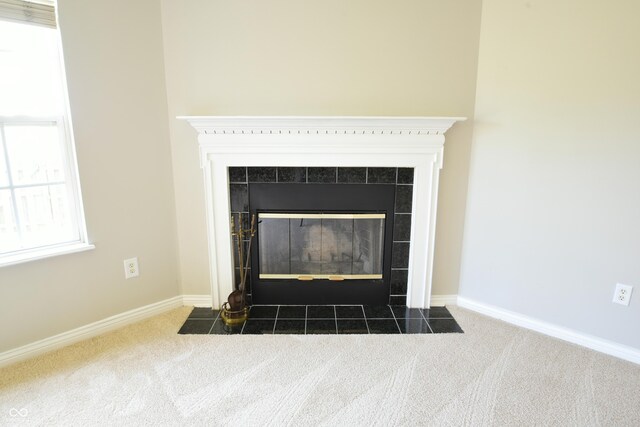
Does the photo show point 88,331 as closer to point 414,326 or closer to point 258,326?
point 258,326

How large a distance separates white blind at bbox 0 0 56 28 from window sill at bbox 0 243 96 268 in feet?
3.98

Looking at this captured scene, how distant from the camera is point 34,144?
2070 millimetres

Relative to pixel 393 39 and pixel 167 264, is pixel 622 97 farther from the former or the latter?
pixel 167 264

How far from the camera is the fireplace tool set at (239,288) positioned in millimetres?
2477

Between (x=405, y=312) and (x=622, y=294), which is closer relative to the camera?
(x=622, y=294)

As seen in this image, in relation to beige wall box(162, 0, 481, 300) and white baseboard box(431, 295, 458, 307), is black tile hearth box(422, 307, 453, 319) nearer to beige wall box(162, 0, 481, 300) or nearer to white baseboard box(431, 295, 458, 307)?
white baseboard box(431, 295, 458, 307)

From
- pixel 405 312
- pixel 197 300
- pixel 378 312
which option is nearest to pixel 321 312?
pixel 378 312

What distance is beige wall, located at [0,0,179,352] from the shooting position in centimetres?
204

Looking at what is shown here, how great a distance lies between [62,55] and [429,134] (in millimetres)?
2166

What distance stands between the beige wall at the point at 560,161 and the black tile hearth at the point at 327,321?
0.50m

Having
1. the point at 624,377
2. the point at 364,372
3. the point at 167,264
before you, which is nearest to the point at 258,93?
the point at 167,264

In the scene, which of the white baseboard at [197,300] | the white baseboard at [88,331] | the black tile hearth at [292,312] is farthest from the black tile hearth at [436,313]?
the white baseboard at [88,331]

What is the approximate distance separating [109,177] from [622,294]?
10.1 ft

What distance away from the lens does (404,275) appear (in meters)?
2.69
